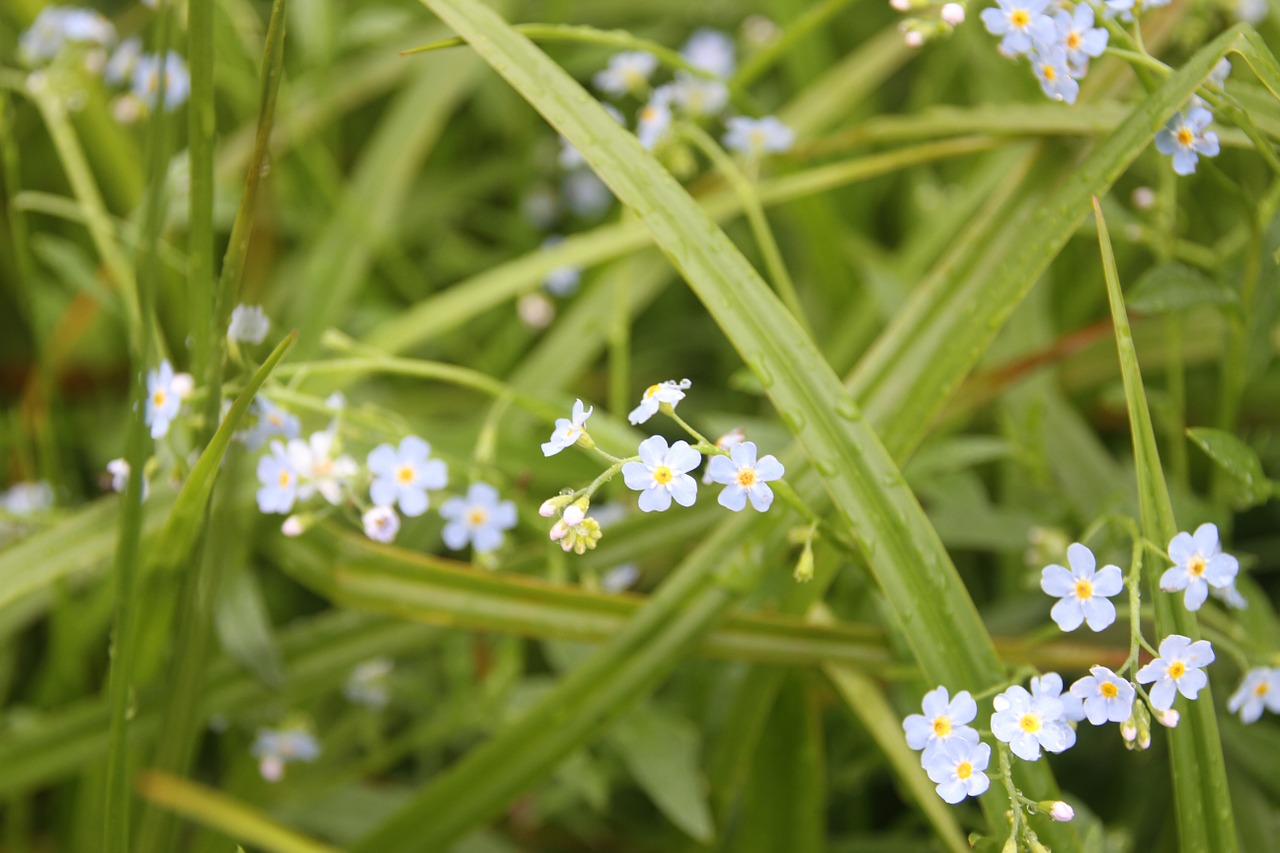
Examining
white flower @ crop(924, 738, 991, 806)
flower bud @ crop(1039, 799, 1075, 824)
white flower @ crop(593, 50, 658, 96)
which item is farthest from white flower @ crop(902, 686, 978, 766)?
white flower @ crop(593, 50, 658, 96)

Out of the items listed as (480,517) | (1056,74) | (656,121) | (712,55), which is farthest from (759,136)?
(480,517)

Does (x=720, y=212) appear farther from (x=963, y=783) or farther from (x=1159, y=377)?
(x=963, y=783)

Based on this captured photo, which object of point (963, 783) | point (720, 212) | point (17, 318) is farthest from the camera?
point (17, 318)

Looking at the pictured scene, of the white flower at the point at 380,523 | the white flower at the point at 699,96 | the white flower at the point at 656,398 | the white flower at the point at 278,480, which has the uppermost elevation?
the white flower at the point at 699,96

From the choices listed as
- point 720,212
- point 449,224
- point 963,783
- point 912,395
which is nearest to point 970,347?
point 912,395

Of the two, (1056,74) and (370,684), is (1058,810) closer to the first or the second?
(1056,74)

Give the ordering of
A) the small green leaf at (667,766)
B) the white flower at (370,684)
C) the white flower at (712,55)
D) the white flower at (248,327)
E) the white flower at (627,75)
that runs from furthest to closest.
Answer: the white flower at (712,55) < the white flower at (627,75) < the white flower at (370,684) < the small green leaf at (667,766) < the white flower at (248,327)

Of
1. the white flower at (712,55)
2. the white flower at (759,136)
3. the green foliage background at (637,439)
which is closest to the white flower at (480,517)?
the green foliage background at (637,439)

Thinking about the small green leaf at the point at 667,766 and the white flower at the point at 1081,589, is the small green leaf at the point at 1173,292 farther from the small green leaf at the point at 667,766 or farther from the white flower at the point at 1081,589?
the small green leaf at the point at 667,766
